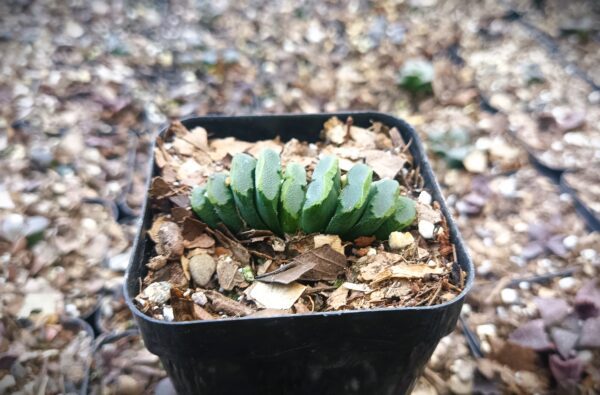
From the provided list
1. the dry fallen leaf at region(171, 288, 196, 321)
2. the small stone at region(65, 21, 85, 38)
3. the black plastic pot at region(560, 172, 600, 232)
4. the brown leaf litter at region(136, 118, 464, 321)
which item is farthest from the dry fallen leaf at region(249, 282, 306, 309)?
the small stone at region(65, 21, 85, 38)

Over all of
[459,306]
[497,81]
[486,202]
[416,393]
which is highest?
[459,306]

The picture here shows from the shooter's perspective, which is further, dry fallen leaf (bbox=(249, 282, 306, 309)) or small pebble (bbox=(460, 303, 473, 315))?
small pebble (bbox=(460, 303, 473, 315))

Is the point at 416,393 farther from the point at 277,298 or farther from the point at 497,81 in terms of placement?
the point at 497,81

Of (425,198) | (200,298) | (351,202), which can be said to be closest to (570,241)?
(425,198)

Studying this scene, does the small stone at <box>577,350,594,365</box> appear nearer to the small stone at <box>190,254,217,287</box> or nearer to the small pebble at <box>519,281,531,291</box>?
the small pebble at <box>519,281,531,291</box>

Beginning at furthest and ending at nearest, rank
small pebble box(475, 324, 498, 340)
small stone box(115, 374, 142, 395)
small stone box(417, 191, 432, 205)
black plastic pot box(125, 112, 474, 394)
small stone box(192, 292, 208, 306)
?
small pebble box(475, 324, 498, 340) < small stone box(115, 374, 142, 395) < small stone box(417, 191, 432, 205) < small stone box(192, 292, 208, 306) < black plastic pot box(125, 112, 474, 394)

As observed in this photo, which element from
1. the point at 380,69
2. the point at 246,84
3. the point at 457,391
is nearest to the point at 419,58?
the point at 380,69
